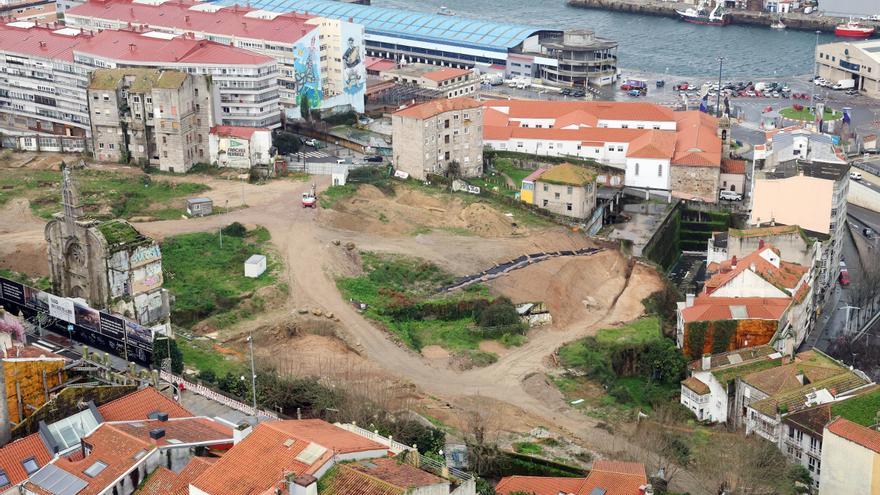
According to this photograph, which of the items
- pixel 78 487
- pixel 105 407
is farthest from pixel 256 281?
pixel 78 487

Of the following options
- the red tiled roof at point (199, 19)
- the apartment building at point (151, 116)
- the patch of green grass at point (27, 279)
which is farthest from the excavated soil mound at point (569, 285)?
the red tiled roof at point (199, 19)

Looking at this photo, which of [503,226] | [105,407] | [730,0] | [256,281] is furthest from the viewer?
[730,0]

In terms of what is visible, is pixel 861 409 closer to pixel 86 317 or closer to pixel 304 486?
pixel 304 486

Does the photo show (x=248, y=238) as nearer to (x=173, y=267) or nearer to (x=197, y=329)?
(x=173, y=267)

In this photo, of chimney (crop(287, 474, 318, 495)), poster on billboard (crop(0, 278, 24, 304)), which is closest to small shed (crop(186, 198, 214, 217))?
poster on billboard (crop(0, 278, 24, 304))

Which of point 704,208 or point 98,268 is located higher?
point 98,268

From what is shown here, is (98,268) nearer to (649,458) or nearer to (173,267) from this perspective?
(173,267)

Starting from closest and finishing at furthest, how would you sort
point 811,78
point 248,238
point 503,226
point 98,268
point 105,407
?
point 105,407, point 98,268, point 248,238, point 503,226, point 811,78

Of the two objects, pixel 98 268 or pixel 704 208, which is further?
pixel 704 208

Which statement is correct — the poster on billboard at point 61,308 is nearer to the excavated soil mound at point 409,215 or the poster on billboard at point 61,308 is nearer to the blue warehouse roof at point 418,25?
the excavated soil mound at point 409,215
